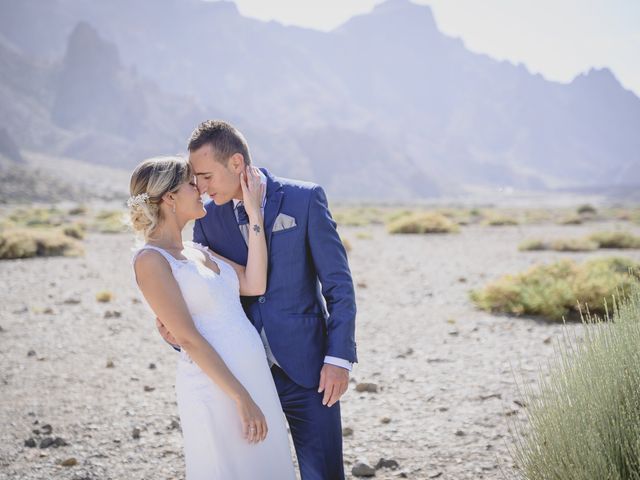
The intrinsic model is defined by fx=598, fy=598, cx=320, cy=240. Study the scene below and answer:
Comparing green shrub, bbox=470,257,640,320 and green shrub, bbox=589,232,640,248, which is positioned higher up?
green shrub, bbox=589,232,640,248

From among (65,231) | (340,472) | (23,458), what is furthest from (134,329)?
(65,231)

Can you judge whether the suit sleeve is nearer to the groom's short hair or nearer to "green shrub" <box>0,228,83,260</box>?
the groom's short hair

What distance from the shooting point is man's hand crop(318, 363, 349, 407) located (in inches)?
125

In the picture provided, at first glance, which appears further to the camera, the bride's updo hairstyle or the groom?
the groom

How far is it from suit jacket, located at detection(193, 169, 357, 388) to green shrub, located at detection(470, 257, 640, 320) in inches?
294

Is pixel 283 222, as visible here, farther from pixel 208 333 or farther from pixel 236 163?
pixel 208 333

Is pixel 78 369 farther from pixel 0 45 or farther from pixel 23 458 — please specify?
pixel 0 45

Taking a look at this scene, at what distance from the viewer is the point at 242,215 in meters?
3.46

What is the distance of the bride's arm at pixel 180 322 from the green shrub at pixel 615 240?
22.8 m

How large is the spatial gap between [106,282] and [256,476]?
43.6ft

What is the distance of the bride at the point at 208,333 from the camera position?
289 centimetres

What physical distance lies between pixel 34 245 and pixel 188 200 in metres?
19.2

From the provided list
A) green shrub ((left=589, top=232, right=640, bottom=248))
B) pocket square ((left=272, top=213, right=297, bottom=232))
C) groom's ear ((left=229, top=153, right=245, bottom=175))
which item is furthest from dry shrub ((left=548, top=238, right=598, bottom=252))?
groom's ear ((left=229, top=153, right=245, bottom=175))

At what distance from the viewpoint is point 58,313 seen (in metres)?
11.6
